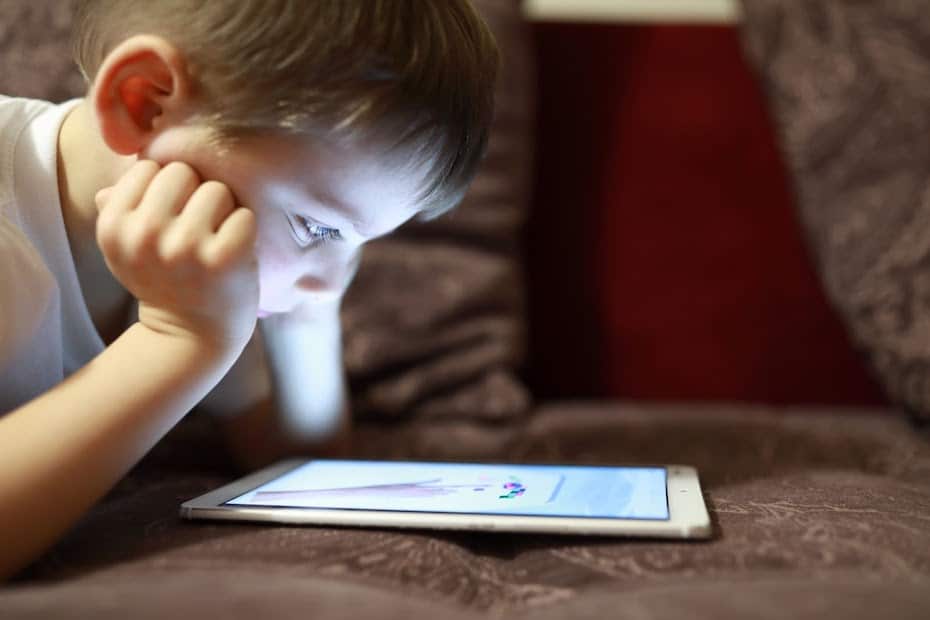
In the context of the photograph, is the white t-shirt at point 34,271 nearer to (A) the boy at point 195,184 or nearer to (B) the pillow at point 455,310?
(A) the boy at point 195,184

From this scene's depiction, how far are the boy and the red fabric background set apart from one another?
1.88 ft

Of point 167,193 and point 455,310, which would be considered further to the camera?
point 455,310

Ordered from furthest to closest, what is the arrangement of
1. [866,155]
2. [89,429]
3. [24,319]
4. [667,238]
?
[667,238], [866,155], [24,319], [89,429]

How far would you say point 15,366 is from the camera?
640 millimetres

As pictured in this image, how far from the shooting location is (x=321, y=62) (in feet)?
Answer: 1.93

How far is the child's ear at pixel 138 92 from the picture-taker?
23.4 inches

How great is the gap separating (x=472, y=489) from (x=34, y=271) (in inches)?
13.4

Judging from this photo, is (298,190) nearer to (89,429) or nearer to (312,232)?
(312,232)

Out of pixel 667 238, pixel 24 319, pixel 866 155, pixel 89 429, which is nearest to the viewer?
pixel 89 429

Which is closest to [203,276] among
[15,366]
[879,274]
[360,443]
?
[15,366]

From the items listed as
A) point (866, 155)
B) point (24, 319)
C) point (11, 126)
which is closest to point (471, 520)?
point (24, 319)

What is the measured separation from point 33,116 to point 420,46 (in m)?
0.34

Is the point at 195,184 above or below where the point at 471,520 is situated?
above

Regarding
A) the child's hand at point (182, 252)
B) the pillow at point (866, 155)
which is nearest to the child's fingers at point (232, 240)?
the child's hand at point (182, 252)
